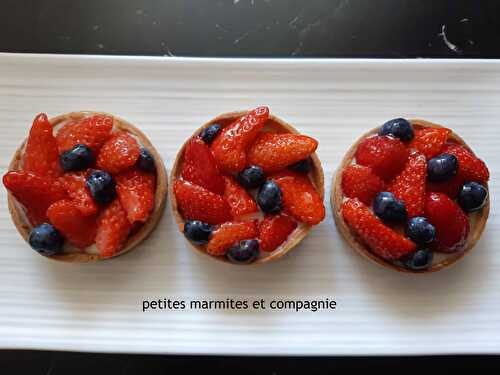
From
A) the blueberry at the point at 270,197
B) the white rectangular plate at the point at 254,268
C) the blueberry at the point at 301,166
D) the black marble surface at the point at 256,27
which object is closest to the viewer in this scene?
the blueberry at the point at 270,197

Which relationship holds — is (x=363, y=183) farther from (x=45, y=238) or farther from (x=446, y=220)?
(x=45, y=238)

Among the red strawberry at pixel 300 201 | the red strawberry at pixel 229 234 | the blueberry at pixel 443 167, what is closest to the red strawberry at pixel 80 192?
the red strawberry at pixel 229 234

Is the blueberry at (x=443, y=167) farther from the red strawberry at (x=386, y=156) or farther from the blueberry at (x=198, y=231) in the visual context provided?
the blueberry at (x=198, y=231)

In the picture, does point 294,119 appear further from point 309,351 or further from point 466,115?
point 309,351

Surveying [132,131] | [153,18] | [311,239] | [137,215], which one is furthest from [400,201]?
[153,18]

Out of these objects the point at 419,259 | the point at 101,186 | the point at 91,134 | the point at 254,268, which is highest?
the point at 91,134

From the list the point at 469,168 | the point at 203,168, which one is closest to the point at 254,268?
the point at 203,168
